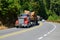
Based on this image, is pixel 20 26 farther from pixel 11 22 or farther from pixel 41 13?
pixel 41 13

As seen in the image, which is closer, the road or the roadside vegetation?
the road

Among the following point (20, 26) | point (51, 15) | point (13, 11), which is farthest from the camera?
point (51, 15)

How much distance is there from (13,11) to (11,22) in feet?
7.03

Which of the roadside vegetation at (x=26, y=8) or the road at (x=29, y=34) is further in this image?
the roadside vegetation at (x=26, y=8)

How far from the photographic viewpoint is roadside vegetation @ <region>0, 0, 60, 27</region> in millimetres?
45375

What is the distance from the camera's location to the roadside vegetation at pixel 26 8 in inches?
1786

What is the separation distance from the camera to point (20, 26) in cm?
4422

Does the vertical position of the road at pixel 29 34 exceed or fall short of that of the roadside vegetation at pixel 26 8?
it exceeds it

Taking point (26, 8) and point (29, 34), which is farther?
point (26, 8)

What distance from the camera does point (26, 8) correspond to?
85.8 meters

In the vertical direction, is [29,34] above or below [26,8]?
above

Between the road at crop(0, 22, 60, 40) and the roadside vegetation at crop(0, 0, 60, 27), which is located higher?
the road at crop(0, 22, 60, 40)

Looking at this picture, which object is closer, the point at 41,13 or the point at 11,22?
the point at 11,22

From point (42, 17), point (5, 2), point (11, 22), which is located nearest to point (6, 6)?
point (5, 2)
